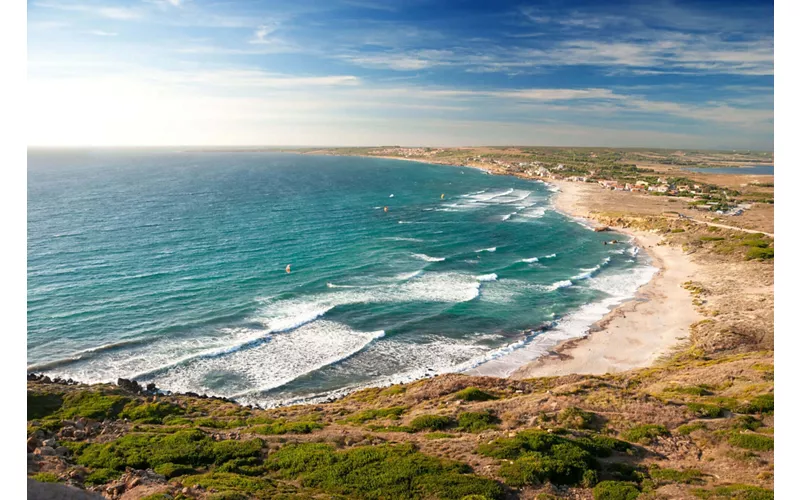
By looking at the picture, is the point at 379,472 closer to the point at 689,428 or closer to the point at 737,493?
the point at 737,493

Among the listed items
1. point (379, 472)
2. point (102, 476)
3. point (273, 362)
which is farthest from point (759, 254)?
point (102, 476)

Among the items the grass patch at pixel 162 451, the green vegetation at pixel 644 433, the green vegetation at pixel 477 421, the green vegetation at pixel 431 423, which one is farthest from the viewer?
the green vegetation at pixel 431 423

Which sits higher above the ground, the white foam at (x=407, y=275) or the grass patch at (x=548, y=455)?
the white foam at (x=407, y=275)

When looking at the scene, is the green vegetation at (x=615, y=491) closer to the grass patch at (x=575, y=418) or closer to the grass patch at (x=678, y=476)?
the grass patch at (x=678, y=476)

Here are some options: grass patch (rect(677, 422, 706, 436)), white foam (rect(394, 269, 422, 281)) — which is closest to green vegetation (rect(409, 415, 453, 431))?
grass patch (rect(677, 422, 706, 436))

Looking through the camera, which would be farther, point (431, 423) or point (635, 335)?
point (635, 335)

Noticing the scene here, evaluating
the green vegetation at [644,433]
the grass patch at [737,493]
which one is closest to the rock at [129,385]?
the green vegetation at [644,433]

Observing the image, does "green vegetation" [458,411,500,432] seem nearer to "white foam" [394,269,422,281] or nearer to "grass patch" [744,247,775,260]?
"white foam" [394,269,422,281]
